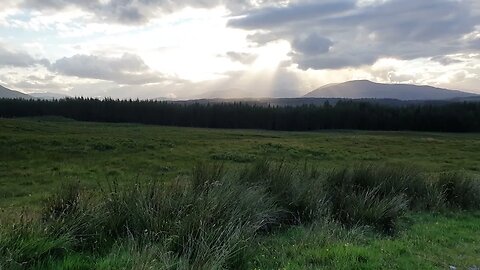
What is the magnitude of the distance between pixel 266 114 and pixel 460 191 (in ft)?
359

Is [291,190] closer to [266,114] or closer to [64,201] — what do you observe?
[64,201]

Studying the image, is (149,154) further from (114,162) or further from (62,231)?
(62,231)

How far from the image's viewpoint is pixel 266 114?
122750 millimetres

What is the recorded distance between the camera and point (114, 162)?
2722 cm

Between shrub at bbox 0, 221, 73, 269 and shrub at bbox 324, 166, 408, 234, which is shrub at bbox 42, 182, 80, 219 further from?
shrub at bbox 324, 166, 408, 234

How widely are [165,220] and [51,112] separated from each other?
132m

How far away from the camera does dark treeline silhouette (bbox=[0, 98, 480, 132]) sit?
10700cm

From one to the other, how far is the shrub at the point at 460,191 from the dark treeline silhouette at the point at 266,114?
9966 cm

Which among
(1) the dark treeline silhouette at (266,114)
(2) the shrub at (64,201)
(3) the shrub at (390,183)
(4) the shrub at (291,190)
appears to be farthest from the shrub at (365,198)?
(1) the dark treeline silhouette at (266,114)

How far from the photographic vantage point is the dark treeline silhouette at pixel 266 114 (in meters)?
107

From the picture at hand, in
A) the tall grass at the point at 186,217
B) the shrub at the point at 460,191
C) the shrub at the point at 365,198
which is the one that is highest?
the tall grass at the point at 186,217

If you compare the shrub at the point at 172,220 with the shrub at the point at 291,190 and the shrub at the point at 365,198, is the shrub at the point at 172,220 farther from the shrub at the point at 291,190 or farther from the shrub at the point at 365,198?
the shrub at the point at 365,198

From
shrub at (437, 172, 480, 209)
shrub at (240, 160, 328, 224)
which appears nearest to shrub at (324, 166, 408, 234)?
shrub at (240, 160, 328, 224)

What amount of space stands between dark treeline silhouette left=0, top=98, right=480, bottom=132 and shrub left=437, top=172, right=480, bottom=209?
327 feet
